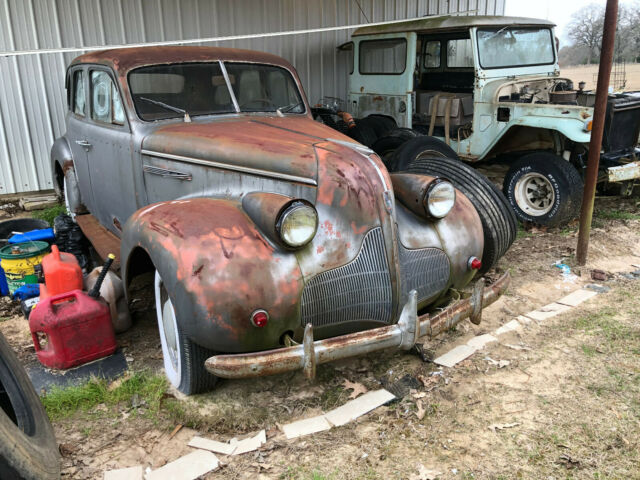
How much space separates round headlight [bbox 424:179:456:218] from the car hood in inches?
26.2

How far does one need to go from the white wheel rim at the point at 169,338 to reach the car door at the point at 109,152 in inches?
44.9

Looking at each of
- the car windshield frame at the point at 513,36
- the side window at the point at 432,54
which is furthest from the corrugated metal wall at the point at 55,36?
the car windshield frame at the point at 513,36

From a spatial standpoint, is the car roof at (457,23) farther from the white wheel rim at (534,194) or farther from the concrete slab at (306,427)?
the concrete slab at (306,427)

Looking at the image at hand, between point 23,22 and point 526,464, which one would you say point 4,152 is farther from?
point 526,464

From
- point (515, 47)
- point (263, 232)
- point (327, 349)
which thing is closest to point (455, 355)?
point (327, 349)

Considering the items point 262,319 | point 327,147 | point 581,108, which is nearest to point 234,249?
point 262,319

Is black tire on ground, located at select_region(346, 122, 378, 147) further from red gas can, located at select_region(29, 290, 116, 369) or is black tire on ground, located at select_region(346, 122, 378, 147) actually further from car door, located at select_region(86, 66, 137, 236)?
red gas can, located at select_region(29, 290, 116, 369)

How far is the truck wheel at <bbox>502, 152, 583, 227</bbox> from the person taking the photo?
5.40m

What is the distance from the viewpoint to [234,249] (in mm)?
2455

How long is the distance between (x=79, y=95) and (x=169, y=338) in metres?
2.84

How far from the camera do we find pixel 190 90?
3789 mm

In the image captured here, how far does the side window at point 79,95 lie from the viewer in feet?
14.9

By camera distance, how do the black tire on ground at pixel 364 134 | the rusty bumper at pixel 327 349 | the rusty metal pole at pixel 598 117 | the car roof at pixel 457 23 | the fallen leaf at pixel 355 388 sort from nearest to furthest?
the rusty bumper at pixel 327 349, the fallen leaf at pixel 355 388, the rusty metal pole at pixel 598 117, the car roof at pixel 457 23, the black tire on ground at pixel 364 134

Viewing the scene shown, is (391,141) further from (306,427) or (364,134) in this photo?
(306,427)
